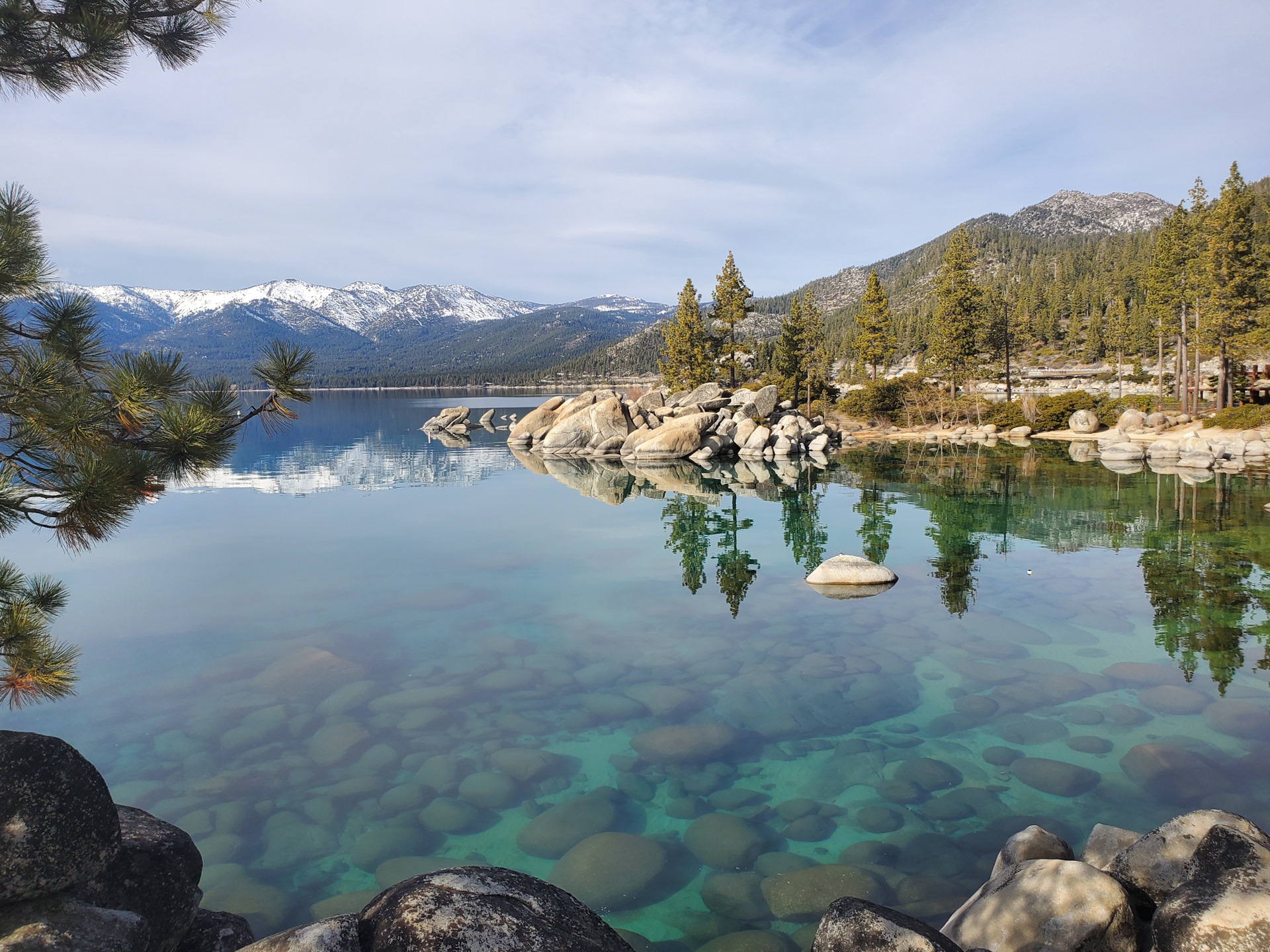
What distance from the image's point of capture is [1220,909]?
3.71m

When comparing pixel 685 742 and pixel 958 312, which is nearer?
pixel 685 742

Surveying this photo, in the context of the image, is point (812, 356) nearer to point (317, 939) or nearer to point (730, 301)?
point (730, 301)

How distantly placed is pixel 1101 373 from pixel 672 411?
68.2 m

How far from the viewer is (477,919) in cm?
332

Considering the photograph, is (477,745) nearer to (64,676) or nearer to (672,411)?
(64,676)

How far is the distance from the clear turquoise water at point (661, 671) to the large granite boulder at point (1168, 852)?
4.31 ft

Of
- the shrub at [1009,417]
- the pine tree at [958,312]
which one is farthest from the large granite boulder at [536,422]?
the shrub at [1009,417]

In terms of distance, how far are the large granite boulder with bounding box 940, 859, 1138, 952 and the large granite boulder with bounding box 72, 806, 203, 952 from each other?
5.24 m

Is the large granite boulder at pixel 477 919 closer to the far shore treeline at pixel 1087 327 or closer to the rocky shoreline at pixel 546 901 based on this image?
the rocky shoreline at pixel 546 901

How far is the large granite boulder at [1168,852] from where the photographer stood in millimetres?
4801

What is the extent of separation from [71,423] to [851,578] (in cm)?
1356

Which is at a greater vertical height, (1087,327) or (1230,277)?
(1087,327)

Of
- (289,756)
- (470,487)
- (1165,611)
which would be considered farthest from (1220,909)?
(470,487)

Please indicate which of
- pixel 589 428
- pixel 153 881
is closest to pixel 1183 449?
pixel 589 428
